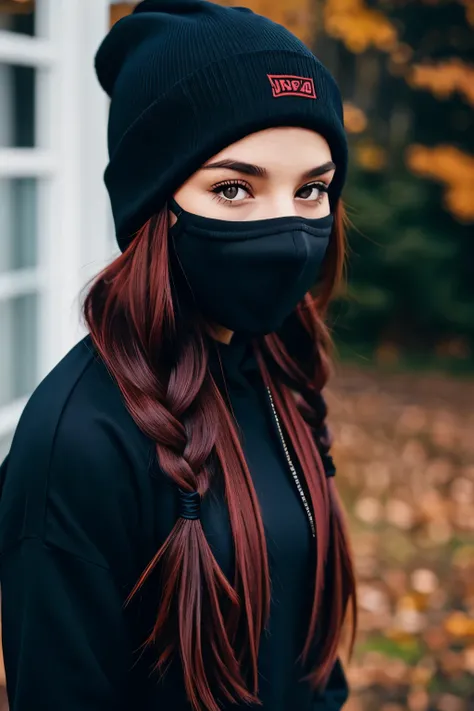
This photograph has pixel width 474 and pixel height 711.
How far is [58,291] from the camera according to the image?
15.4 ft

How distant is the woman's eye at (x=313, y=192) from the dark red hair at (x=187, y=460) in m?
0.25

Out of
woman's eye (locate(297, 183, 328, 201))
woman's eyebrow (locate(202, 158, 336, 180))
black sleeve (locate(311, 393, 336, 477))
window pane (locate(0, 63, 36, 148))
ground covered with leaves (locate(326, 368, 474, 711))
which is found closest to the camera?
woman's eyebrow (locate(202, 158, 336, 180))

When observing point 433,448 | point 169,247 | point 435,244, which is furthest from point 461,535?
→ point 435,244

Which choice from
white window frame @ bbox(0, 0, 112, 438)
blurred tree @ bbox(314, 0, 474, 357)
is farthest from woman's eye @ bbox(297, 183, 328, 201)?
blurred tree @ bbox(314, 0, 474, 357)

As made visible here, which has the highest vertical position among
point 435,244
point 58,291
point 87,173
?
point 87,173

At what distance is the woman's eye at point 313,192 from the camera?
1.64 metres

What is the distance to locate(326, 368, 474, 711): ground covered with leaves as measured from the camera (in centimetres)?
374

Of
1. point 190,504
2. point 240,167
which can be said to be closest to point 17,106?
point 240,167

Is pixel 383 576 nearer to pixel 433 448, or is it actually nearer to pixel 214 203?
pixel 433 448

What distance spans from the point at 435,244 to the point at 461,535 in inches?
194

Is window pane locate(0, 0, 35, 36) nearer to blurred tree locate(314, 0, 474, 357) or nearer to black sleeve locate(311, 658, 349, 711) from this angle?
black sleeve locate(311, 658, 349, 711)

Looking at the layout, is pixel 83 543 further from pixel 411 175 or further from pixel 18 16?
pixel 411 175

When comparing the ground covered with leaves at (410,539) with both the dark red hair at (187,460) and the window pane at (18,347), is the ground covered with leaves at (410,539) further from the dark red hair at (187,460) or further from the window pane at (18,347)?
the window pane at (18,347)

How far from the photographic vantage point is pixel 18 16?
4.29 m
